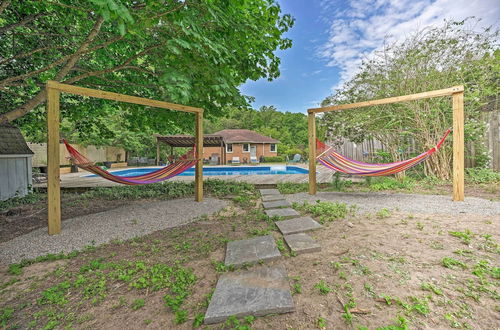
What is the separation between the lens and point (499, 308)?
1130 mm

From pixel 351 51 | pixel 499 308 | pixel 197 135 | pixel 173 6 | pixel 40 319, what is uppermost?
pixel 351 51

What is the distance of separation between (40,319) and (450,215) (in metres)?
4.04

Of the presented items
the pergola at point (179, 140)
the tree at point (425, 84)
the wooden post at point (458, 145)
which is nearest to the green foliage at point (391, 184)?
the tree at point (425, 84)

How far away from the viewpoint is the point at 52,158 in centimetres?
244

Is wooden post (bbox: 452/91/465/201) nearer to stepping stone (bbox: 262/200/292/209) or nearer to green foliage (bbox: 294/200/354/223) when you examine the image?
green foliage (bbox: 294/200/354/223)

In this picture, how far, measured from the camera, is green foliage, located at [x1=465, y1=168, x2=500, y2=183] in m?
4.61

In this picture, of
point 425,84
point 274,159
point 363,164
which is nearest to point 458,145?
point 363,164

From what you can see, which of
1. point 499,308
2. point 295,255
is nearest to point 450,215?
point 499,308

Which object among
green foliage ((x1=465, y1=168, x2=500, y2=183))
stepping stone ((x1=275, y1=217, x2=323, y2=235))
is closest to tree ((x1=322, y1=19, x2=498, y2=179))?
green foliage ((x1=465, y1=168, x2=500, y2=183))

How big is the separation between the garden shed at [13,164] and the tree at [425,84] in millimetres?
7771

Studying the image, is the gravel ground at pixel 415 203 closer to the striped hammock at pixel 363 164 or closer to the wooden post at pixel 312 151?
the wooden post at pixel 312 151

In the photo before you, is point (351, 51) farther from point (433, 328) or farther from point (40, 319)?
point (40, 319)

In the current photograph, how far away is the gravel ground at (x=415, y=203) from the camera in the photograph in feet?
9.44

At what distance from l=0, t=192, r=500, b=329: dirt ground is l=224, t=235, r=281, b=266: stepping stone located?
0.08 m
